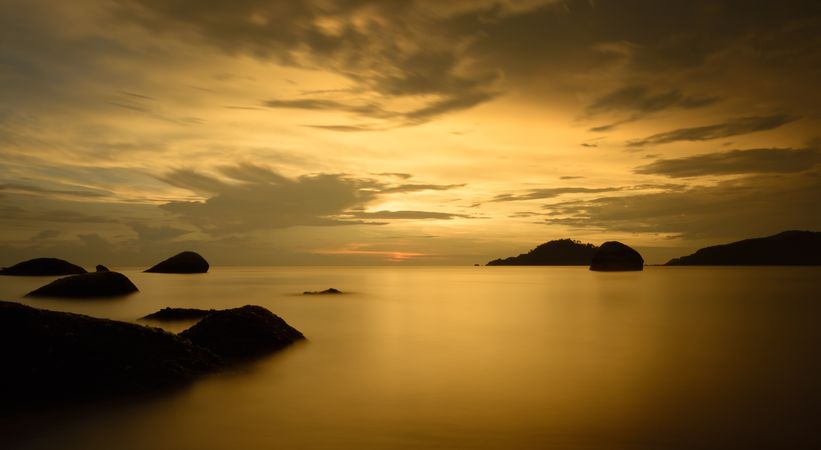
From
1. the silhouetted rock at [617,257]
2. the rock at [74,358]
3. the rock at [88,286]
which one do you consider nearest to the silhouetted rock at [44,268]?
the rock at [88,286]

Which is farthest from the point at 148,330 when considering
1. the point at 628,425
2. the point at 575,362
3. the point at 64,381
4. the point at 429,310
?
the point at 429,310

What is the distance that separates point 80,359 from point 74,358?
9cm

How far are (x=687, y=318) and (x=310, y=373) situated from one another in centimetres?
1995

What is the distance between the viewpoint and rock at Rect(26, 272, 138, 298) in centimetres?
2730

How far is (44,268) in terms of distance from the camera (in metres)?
59.8

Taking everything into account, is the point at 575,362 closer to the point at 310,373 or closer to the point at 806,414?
the point at 806,414

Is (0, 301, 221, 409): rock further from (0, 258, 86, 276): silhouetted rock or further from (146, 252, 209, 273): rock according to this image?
(146, 252, 209, 273): rock

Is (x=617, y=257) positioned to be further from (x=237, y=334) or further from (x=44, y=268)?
(x=237, y=334)

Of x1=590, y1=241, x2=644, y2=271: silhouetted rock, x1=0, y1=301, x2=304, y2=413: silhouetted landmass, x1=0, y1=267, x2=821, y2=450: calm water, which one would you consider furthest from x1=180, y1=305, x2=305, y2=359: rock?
x1=590, y1=241, x2=644, y2=271: silhouetted rock

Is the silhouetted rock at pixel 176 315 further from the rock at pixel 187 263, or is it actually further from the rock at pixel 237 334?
the rock at pixel 187 263

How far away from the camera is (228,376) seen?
9.84 meters

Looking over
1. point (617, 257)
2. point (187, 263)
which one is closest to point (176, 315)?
point (187, 263)

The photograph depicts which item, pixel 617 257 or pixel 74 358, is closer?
pixel 74 358

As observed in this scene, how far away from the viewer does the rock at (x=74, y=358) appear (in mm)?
7910
